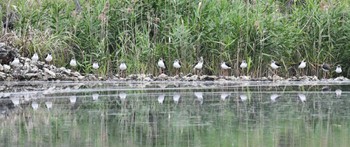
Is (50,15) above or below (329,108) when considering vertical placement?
above

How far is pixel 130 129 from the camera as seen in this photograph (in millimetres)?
7652

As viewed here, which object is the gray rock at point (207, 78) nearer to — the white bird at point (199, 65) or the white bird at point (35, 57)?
the white bird at point (199, 65)

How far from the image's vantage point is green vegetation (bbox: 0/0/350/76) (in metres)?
15.7

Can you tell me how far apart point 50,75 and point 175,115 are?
659cm

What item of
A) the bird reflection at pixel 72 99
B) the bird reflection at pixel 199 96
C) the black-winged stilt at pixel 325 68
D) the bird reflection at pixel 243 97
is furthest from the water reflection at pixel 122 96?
the black-winged stilt at pixel 325 68

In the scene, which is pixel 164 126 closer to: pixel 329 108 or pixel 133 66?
pixel 329 108

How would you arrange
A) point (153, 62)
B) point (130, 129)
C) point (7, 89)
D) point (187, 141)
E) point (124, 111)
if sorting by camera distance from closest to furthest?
point (187, 141), point (130, 129), point (124, 111), point (7, 89), point (153, 62)

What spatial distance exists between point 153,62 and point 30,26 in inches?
98.8

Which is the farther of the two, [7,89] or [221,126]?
[7,89]

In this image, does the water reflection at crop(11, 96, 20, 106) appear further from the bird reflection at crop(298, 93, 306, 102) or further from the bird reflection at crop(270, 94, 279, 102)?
the bird reflection at crop(298, 93, 306, 102)

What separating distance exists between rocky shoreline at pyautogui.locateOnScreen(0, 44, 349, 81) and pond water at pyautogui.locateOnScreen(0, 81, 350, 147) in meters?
1.30

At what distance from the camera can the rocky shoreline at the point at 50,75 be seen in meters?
15.0

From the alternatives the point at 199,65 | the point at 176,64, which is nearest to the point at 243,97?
the point at 199,65

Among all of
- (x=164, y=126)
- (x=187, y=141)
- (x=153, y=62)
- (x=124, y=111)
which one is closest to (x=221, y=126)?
(x=164, y=126)
